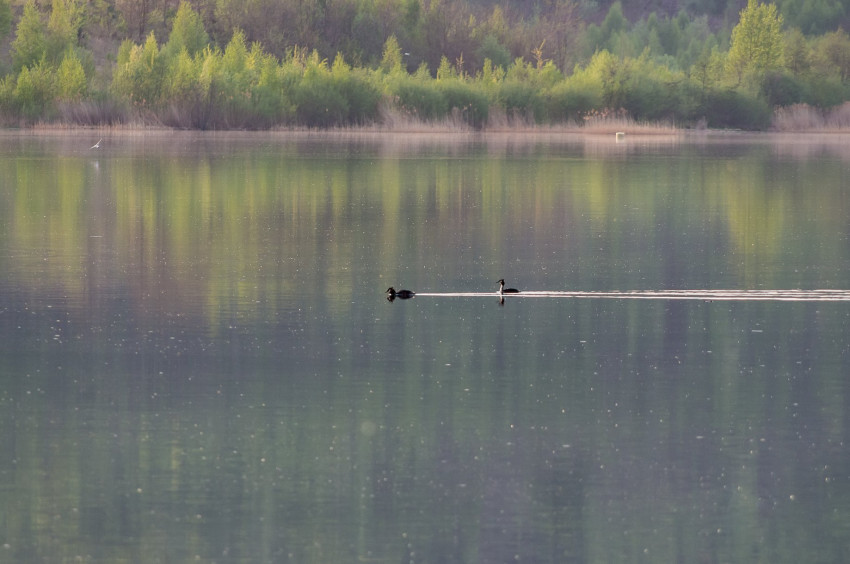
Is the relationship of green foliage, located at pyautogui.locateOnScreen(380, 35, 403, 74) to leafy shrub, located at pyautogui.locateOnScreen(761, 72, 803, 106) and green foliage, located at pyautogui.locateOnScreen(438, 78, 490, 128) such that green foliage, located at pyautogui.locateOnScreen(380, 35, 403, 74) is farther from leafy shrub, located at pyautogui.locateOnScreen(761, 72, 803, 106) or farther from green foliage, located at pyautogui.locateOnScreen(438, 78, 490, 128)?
leafy shrub, located at pyautogui.locateOnScreen(761, 72, 803, 106)

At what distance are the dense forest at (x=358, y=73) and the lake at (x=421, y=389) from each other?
160 feet

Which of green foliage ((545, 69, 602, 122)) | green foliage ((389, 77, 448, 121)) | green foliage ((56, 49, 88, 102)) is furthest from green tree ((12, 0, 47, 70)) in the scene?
green foliage ((545, 69, 602, 122))

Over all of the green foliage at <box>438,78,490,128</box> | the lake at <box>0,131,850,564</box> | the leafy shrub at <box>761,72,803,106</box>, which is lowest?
the lake at <box>0,131,850,564</box>

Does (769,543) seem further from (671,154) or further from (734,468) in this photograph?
(671,154)

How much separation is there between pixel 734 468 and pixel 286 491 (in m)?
2.58

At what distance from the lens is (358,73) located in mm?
81750

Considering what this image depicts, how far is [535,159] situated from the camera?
48.2 m

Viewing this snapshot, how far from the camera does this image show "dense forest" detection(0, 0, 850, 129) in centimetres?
7506

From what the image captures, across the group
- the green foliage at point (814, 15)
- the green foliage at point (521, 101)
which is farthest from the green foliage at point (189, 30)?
the green foliage at point (814, 15)

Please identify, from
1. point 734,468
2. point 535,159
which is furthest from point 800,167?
point 734,468

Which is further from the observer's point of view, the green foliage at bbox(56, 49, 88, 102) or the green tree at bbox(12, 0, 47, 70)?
the green tree at bbox(12, 0, 47, 70)

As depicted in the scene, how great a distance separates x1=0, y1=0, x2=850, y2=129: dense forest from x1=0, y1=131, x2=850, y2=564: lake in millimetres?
48745

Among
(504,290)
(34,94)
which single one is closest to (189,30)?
(34,94)

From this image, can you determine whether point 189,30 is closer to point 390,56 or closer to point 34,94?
point 390,56
